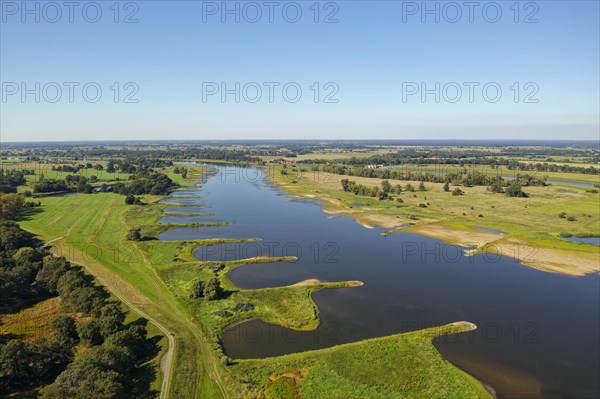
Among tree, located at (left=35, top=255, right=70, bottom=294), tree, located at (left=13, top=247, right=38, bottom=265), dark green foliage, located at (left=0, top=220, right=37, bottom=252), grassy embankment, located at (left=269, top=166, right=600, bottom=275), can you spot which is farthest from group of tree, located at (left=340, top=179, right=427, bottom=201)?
dark green foliage, located at (left=0, top=220, right=37, bottom=252)

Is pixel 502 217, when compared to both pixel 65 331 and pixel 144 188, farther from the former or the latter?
pixel 144 188

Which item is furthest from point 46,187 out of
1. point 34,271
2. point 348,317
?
point 348,317

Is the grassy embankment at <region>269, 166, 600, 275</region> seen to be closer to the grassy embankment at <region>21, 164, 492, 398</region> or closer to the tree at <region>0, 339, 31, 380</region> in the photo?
the grassy embankment at <region>21, 164, 492, 398</region>

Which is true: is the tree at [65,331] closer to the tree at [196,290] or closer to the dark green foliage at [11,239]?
the tree at [196,290]

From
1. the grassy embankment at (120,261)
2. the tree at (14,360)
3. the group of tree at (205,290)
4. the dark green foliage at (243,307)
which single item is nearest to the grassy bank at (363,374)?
the grassy embankment at (120,261)

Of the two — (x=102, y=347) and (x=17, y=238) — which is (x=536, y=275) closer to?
(x=102, y=347)

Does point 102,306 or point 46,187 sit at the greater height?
point 46,187
